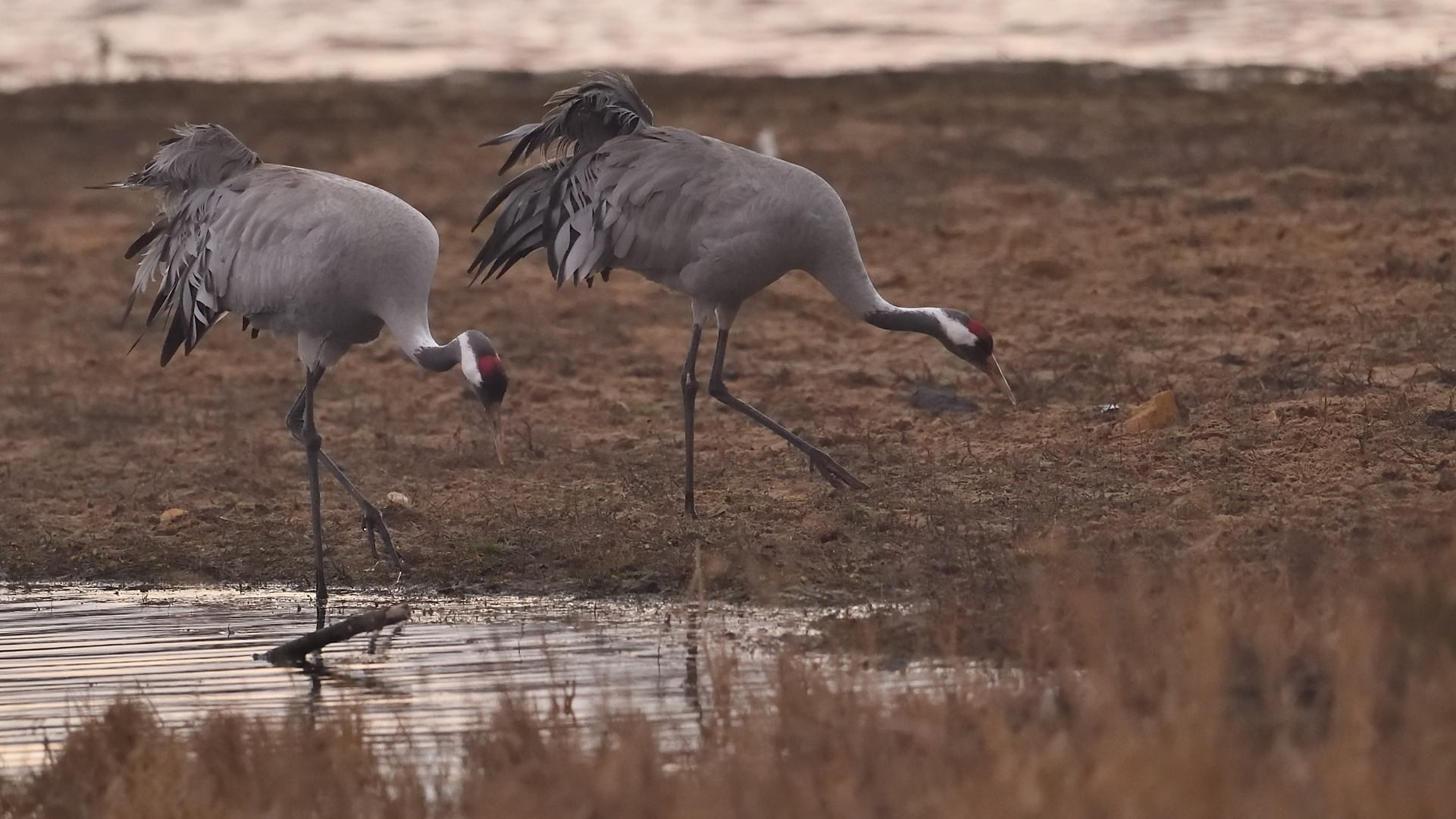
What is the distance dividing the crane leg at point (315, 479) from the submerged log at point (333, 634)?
2.61ft

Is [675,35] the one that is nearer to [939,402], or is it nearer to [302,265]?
[939,402]

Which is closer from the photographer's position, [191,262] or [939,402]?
[191,262]

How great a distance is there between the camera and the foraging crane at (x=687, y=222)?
774 centimetres

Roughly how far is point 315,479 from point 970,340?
7.49 ft

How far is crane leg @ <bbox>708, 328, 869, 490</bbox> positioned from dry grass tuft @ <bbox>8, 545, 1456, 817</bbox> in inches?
101

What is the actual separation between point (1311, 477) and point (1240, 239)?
4839mm

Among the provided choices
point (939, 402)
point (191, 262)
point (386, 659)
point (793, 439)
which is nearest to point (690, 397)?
point (793, 439)

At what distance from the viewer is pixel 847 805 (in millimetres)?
4027

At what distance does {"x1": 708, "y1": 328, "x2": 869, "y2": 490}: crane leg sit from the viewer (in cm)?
784

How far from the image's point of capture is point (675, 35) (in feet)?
88.7

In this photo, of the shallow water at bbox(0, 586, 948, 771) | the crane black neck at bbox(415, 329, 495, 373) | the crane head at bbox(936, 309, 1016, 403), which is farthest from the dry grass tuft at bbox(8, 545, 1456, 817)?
the crane head at bbox(936, 309, 1016, 403)

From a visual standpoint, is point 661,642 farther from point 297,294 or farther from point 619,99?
point 619,99

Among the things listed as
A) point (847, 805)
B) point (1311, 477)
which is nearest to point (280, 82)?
point (1311, 477)

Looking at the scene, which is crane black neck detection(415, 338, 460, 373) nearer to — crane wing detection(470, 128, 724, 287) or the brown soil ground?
the brown soil ground
